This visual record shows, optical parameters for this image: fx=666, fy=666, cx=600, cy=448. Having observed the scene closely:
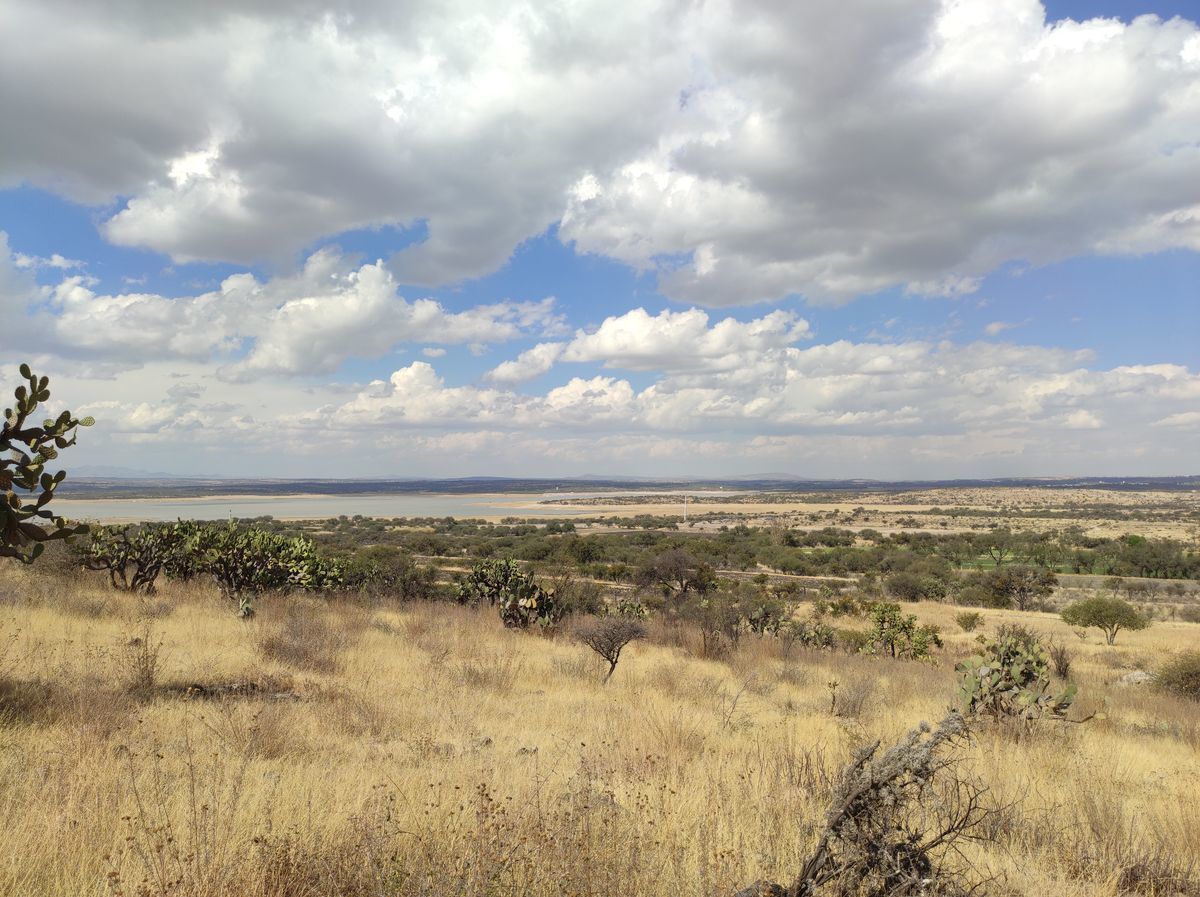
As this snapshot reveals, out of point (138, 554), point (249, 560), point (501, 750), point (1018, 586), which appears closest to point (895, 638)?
point (501, 750)

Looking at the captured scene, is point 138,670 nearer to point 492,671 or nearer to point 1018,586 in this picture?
point 492,671

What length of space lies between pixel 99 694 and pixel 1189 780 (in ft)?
40.8

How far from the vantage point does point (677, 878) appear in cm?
428

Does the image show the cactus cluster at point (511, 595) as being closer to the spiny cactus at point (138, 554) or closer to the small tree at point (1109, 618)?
the spiny cactus at point (138, 554)

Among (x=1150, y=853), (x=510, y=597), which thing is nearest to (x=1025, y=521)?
(x=510, y=597)

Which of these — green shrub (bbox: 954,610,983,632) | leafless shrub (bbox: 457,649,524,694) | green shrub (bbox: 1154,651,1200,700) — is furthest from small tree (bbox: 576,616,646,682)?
green shrub (bbox: 954,610,983,632)

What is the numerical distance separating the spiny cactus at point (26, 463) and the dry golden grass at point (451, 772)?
1.55 m

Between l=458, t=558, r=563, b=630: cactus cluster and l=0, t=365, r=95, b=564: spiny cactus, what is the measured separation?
10809 mm

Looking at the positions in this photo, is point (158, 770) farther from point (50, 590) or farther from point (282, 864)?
point (50, 590)

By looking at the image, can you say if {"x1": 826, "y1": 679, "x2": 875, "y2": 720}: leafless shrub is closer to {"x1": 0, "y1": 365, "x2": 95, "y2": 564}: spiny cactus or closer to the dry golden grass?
the dry golden grass

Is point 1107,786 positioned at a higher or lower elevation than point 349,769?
lower

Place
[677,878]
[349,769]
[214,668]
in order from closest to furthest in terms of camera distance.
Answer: [677,878]
[349,769]
[214,668]

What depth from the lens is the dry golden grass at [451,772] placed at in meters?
4.05

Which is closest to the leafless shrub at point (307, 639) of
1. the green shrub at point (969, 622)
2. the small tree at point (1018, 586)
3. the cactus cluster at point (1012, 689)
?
the cactus cluster at point (1012, 689)
